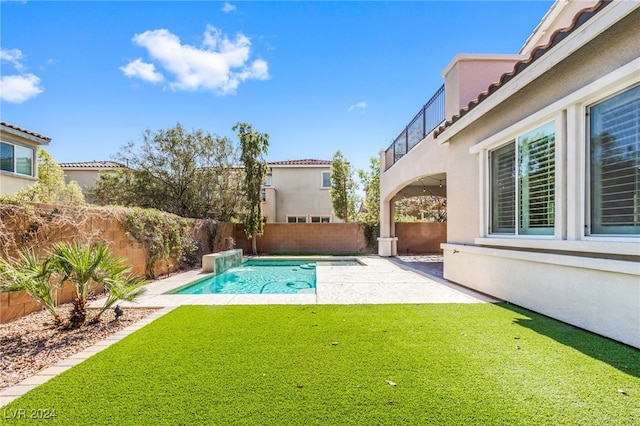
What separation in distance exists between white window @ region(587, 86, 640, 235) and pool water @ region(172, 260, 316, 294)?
26.5ft

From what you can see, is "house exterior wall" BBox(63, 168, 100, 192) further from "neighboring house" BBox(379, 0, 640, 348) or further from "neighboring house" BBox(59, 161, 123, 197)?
"neighboring house" BBox(379, 0, 640, 348)

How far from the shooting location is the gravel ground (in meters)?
4.27

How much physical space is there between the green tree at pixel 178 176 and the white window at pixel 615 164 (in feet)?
67.2

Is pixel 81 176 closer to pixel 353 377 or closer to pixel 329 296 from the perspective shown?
pixel 329 296

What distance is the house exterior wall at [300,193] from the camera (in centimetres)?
2941

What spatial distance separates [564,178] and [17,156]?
2413 cm

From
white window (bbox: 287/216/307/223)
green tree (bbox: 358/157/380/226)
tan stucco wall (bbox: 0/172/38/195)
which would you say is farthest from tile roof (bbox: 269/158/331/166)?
tan stucco wall (bbox: 0/172/38/195)

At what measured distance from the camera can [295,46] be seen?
15.9 meters

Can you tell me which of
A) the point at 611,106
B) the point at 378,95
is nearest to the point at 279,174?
the point at 378,95

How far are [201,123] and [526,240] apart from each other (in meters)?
20.9

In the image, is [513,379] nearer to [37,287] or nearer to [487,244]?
[487,244]

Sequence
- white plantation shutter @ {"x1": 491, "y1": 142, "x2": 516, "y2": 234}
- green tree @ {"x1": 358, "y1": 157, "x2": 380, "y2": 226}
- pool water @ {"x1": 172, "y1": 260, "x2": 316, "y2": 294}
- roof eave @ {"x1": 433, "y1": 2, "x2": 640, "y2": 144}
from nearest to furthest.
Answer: roof eave @ {"x1": 433, "y1": 2, "x2": 640, "y2": 144} → white plantation shutter @ {"x1": 491, "y1": 142, "x2": 516, "y2": 234} → pool water @ {"x1": 172, "y1": 260, "x2": 316, "y2": 294} → green tree @ {"x1": 358, "y1": 157, "x2": 380, "y2": 226}

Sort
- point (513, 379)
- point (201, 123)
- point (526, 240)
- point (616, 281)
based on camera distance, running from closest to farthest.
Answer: point (513, 379)
point (616, 281)
point (526, 240)
point (201, 123)

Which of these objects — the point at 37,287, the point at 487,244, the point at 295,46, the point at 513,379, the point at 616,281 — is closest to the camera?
the point at 513,379
